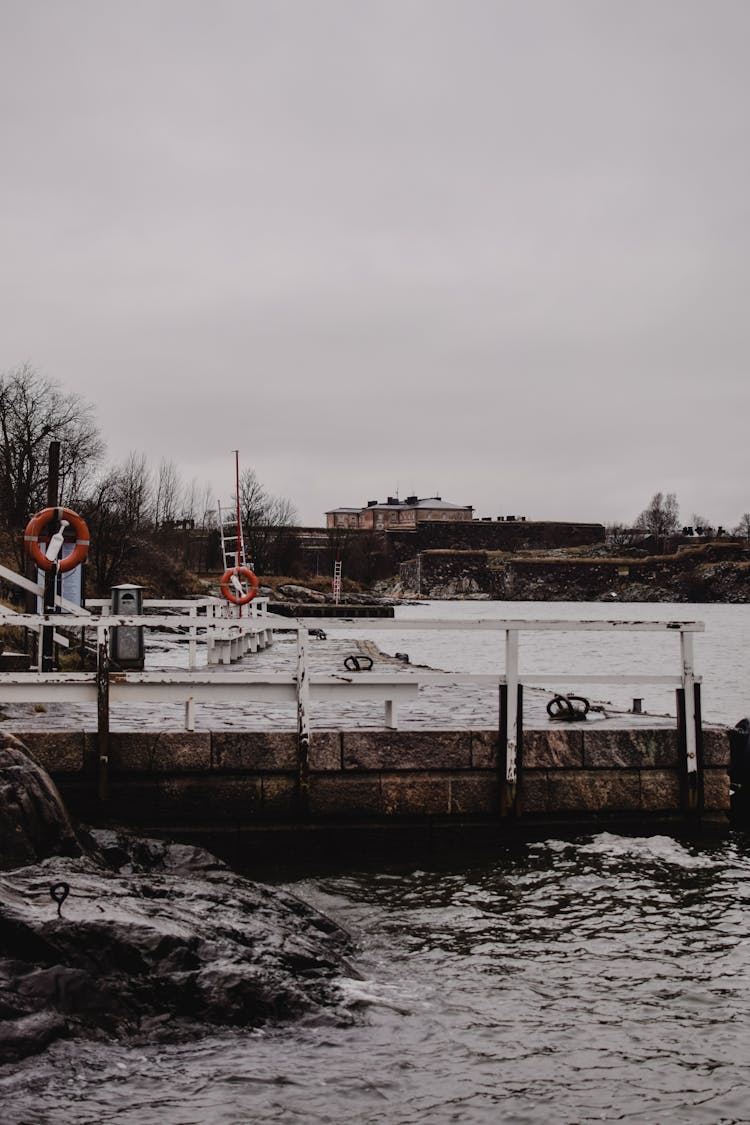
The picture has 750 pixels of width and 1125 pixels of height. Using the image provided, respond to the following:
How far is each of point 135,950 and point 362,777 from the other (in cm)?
366

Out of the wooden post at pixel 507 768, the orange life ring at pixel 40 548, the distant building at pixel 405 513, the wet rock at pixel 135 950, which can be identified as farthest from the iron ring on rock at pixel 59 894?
the distant building at pixel 405 513

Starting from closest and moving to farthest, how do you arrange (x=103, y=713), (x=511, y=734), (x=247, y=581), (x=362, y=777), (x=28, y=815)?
(x=28, y=815) → (x=103, y=713) → (x=362, y=777) → (x=511, y=734) → (x=247, y=581)

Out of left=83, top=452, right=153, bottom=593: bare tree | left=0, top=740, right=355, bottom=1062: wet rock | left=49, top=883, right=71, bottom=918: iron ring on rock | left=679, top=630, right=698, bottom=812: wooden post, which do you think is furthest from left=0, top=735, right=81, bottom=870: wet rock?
left=83, top=452, right=153, bottom=593: bare tree

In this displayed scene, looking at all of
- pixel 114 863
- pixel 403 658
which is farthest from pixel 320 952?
pixel 403 658

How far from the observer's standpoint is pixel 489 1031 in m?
5.79

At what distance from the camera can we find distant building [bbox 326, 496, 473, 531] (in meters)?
165

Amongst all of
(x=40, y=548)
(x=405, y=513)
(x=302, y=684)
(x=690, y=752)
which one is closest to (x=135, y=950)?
(x=302, y=684)

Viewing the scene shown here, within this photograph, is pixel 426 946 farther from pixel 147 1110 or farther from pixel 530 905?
pixel 147 1110

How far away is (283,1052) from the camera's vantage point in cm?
538

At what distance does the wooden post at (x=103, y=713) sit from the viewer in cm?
880

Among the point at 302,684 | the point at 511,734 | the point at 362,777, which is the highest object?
the point at 302,684

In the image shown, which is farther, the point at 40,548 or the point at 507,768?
the point at 40,548

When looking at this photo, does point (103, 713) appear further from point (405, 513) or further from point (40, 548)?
point (405, 513)

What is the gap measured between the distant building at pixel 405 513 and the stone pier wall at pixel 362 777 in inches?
5951
